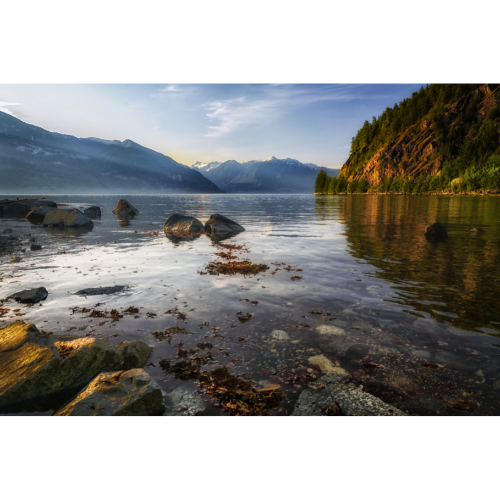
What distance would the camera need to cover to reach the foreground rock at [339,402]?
15.3 ft

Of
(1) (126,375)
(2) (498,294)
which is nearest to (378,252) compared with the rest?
(2) (498,294)

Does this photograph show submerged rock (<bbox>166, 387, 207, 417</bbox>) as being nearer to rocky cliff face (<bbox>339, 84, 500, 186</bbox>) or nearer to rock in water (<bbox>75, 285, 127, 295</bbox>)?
rock in water (<bbox>75, 285, 127, 295</bbox>)

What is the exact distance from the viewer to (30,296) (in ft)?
31.4

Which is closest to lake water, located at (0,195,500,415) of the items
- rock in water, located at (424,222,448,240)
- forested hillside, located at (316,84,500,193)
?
rock in water, located at (424,222,448,240)

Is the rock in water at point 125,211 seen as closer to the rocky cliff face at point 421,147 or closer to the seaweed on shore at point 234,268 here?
the seaweed on shore at point 234,268

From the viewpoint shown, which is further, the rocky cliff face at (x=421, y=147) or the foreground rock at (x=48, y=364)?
the rocky cliff face at (x=421, y=147)

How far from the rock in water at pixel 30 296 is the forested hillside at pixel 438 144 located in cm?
12547

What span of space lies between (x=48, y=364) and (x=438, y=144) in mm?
188056

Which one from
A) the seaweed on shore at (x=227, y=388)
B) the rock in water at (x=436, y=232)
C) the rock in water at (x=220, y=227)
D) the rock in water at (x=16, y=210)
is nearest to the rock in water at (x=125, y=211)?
the rock in water at (x=16, y=210)

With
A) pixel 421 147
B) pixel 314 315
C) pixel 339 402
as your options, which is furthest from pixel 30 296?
pixel 421 147

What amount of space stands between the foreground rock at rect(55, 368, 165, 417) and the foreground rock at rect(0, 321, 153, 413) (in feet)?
2.40

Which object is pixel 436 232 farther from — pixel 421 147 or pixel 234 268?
pixel 421 147

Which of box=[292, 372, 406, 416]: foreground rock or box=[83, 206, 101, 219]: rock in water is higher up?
box=[83, 206, 101, 219]: rock in water

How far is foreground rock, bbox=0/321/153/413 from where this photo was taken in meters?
4.85
